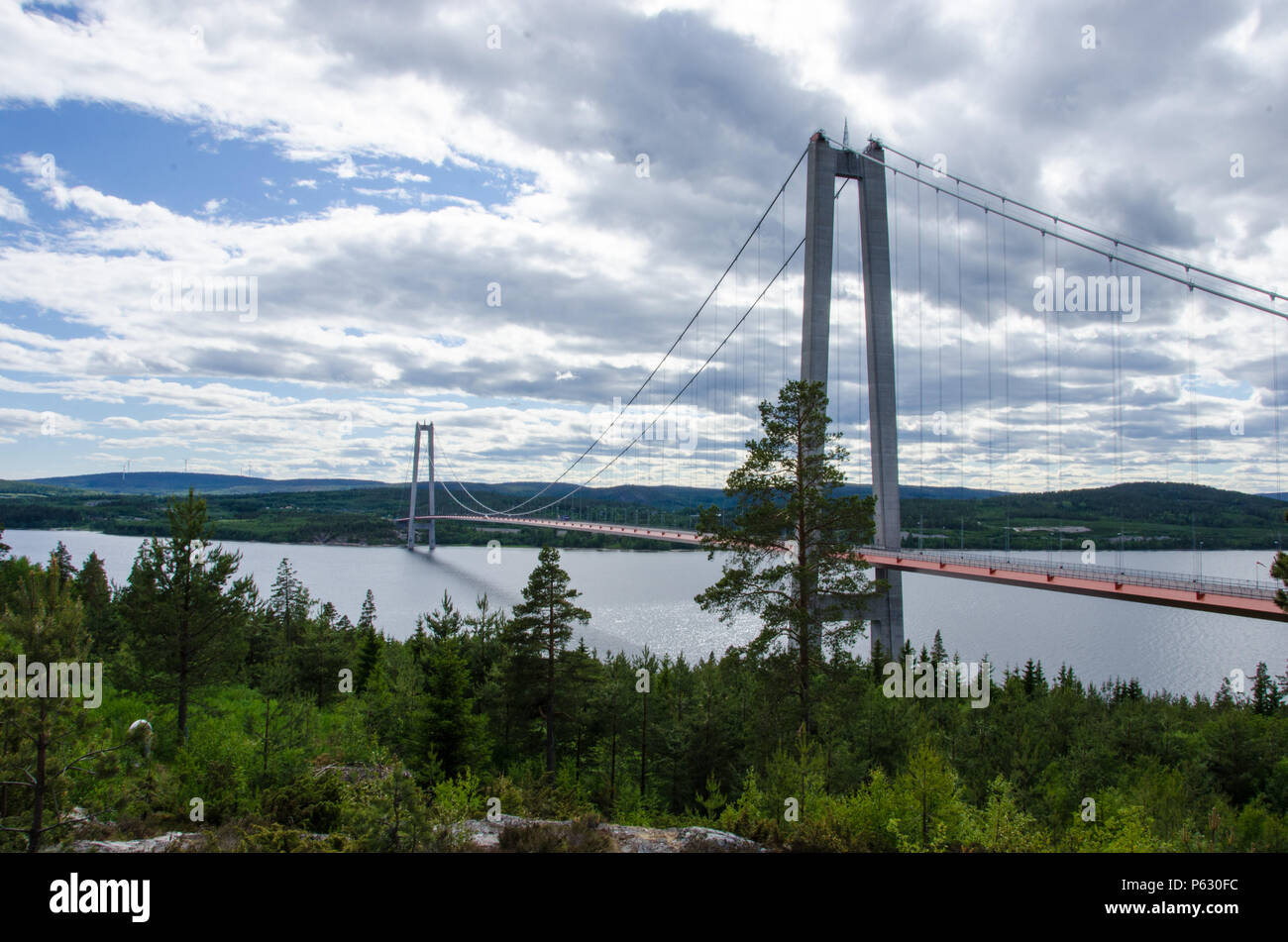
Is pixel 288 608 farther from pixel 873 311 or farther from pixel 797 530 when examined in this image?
pixel 873 311

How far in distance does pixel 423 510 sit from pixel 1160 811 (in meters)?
131

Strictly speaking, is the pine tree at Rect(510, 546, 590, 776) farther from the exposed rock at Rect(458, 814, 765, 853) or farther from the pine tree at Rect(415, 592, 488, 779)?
the exposed rock at Rect(458, 814, 765, 853)

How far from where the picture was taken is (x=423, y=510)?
134000 mm

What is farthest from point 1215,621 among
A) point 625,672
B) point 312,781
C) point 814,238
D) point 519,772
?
point 312,781

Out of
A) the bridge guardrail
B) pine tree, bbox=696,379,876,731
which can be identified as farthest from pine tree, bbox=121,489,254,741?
the bridge guardrail

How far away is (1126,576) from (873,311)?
1600 centimetres

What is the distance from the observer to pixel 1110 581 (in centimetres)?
2177

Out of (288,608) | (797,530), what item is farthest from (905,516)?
(797,530)

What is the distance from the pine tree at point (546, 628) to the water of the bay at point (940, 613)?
47.8 ft

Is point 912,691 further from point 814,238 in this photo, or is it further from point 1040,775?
point 814,238

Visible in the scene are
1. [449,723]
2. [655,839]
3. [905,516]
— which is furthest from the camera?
[905,516]

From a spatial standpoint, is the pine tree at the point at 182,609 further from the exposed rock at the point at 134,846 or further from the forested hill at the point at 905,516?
the exposed rock at the point at 134,846

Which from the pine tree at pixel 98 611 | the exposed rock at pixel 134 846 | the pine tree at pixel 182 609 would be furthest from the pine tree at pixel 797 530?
the pine tree at pixel 98 611

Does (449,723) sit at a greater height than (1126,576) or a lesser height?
lesser
